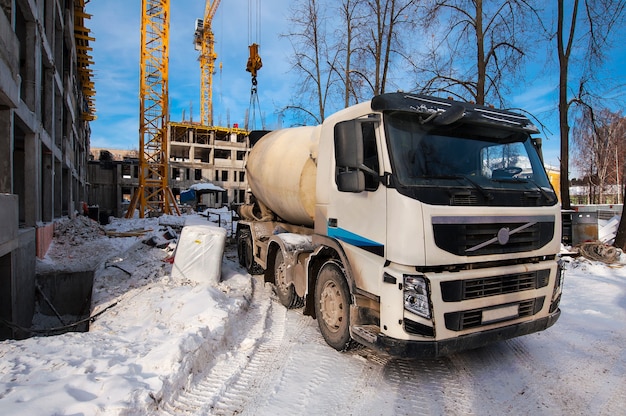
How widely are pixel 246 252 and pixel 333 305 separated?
4.98 metres

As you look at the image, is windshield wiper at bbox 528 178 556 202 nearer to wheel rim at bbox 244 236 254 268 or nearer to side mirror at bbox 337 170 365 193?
side mirror at bbox 337 170 365 193

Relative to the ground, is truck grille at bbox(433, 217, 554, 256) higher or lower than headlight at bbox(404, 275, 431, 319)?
higher

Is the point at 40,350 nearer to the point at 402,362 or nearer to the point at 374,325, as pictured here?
the point at 374,325

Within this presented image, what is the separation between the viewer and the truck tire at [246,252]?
849cm

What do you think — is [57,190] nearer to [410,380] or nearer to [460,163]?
[410,380]

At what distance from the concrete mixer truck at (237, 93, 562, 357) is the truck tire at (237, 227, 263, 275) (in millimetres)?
3949

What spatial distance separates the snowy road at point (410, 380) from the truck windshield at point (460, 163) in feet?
6.22

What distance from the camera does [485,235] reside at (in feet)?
11.7

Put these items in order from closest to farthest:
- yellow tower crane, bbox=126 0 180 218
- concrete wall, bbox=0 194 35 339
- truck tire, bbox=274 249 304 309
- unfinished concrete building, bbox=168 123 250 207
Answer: concrete wall, bbox=0 194 35 339 < truck tire, bbox=274 249 304 309 < yellow tower crane, bbox=126 0 180 218 < unfinished concrete building, bbox=168 123 250 207

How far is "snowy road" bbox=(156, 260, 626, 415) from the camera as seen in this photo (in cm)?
329

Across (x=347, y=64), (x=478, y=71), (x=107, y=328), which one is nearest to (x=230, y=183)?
(x=347, y=64)

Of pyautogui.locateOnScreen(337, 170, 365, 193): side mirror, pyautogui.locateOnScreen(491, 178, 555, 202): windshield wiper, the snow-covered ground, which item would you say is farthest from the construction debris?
pyautogui.locateOnScreen(337, 170, 365, 193): side mirror

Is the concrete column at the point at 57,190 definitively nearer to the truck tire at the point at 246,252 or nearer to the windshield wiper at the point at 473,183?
the truck tire at the point at 246,252

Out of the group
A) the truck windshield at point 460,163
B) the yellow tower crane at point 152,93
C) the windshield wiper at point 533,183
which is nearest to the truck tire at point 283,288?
the truck windshield at point 460,163
